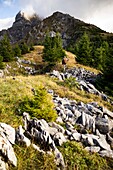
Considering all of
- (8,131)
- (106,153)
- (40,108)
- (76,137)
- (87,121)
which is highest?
(40,108)

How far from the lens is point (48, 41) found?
6550 cm

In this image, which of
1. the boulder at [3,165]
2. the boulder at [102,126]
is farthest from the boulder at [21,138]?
the boulder at [102,126]

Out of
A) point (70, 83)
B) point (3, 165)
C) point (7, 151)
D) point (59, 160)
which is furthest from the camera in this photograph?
point (70, 83)

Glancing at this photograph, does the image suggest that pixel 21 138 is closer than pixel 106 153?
Yes

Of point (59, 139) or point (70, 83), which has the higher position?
point (70, 83)

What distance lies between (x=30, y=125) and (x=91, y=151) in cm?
316

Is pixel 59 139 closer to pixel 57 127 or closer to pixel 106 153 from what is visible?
pixel 57 127

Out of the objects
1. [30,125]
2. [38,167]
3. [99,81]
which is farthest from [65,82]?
[38,167]

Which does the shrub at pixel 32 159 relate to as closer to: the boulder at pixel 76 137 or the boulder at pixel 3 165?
the boulder at pixel 3 165

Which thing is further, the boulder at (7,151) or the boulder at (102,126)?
the boulder at (102,126)

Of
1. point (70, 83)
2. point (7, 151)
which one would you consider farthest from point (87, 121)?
point (70, 83)

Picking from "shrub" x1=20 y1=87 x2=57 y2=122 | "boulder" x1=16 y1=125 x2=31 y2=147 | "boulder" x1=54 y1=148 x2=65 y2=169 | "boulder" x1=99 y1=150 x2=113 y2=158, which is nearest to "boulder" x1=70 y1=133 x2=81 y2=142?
"boulder" x1=99 y1=150 x2=113 y2=158

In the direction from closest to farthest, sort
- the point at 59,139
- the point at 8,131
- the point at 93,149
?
the point at 8,131
the point at 59,139
the point at 93,149

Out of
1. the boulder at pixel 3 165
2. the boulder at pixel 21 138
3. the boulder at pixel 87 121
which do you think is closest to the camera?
the boulder at pixel 3 165
